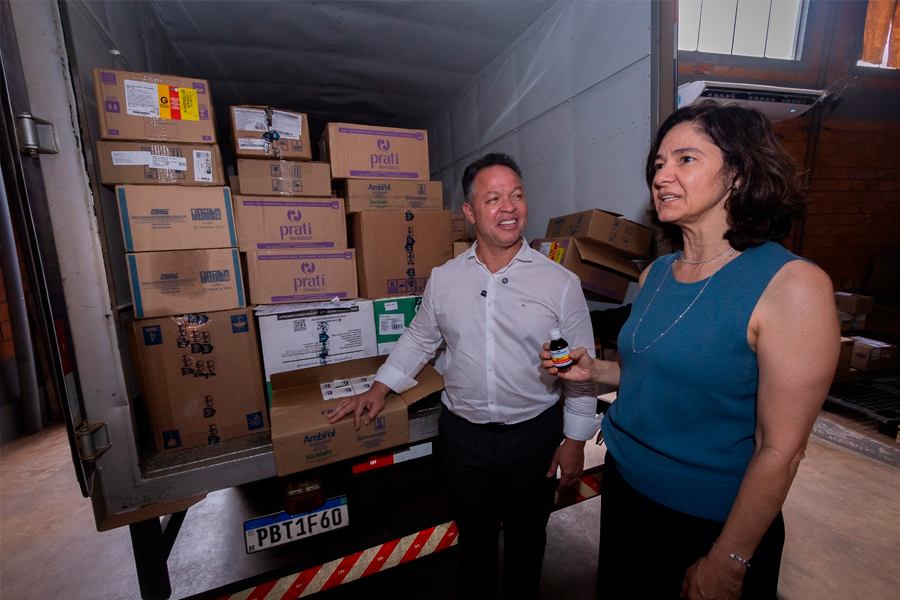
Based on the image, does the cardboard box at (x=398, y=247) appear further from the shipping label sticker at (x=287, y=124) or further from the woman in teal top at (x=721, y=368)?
the woman in teal top at (x=721, y=368)

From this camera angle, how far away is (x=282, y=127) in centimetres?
198

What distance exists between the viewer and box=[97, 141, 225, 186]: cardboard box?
1519mm

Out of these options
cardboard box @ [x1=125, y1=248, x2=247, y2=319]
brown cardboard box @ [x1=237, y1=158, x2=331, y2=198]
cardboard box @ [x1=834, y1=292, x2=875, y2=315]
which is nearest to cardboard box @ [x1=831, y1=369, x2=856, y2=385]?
cardboard box @ [x1=834, y1=292, x2=875, y2=315]

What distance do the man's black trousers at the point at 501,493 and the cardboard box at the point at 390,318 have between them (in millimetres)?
539

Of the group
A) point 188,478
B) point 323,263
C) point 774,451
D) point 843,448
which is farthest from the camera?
point 843,448

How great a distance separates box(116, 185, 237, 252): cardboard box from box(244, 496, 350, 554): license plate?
1.19 m

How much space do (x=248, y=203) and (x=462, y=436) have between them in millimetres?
1507

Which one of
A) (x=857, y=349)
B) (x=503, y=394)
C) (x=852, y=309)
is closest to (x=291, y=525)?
(x=503, y=394)

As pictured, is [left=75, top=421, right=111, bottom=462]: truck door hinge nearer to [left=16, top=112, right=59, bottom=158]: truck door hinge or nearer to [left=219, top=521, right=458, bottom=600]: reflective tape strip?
[left=219, top=521, right=458, bottom=600]: reflective tape strip

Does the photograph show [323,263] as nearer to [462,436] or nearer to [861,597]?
[462,436]

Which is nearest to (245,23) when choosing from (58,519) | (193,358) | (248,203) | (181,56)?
(181,56)

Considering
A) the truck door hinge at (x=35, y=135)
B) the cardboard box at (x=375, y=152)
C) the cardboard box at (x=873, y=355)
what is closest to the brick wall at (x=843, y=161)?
the cardboard box at (x=873, y=355)

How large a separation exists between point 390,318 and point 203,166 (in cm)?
111

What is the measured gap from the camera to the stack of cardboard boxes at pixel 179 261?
1531 mm
